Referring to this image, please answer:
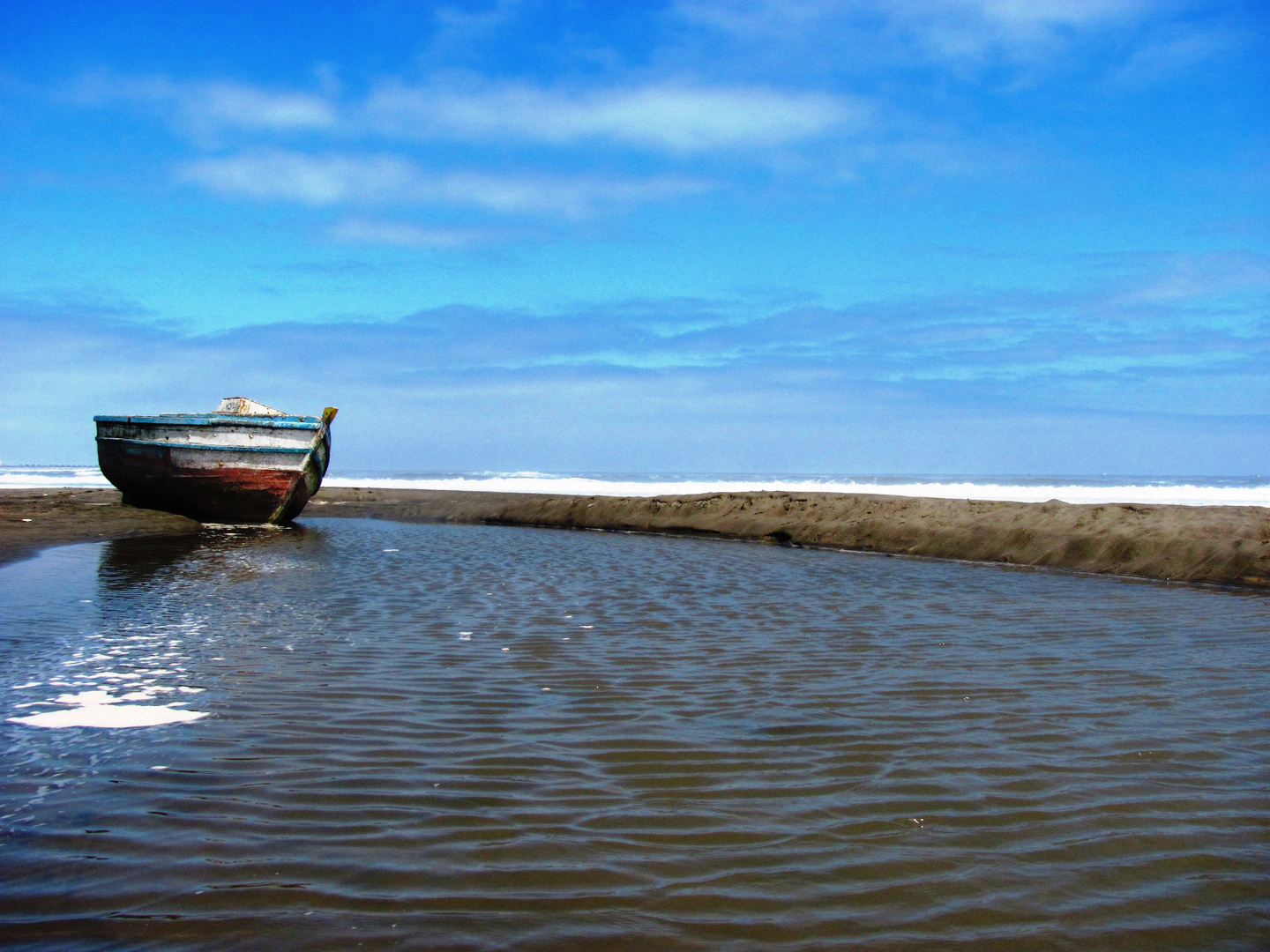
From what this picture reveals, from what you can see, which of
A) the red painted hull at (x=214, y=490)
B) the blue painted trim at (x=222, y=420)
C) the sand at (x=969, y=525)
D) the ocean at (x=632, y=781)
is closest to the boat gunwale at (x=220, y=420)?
the blue painted trim at (x=222, y=420)

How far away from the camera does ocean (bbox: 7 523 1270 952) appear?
285cm

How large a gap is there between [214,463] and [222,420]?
0.93 meters

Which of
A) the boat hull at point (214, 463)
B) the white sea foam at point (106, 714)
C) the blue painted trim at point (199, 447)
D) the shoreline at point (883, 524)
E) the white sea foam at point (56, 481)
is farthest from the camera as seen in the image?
the white sea foam at point (56, 481)

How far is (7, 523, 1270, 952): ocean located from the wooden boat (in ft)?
40.4

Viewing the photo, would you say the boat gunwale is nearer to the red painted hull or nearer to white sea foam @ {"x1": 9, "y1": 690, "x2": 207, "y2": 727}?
the red painted hull

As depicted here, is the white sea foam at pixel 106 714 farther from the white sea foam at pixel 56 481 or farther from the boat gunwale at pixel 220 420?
the white sea foam at pixel 56 481

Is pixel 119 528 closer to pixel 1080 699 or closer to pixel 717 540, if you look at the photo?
pixel 717 540

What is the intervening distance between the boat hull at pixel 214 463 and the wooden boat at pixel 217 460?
19mm

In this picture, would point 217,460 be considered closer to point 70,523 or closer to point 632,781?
point 70,523

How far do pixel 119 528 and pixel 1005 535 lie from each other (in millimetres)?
16692

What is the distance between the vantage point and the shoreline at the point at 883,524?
39.1 ft

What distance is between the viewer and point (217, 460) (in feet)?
65.3

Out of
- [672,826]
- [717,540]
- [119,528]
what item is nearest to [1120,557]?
[717,540]

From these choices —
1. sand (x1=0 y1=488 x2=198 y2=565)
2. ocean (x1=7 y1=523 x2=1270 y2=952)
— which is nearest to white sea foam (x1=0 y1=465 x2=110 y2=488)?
sand (x1=0 y1=488 x2=198 y2=565)
